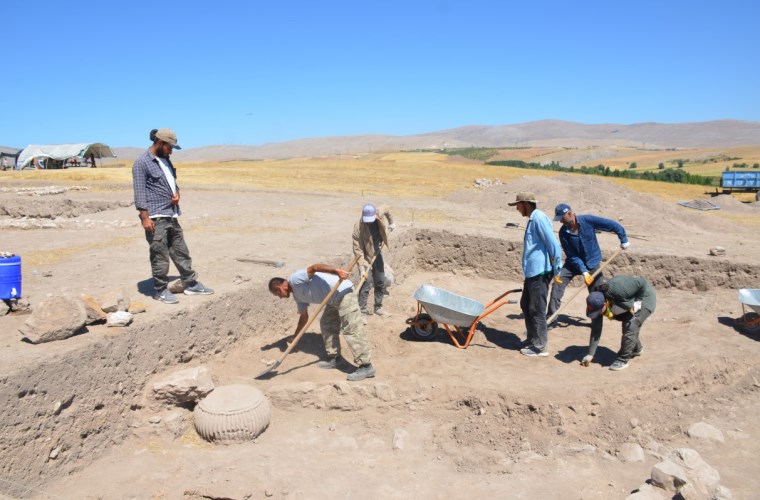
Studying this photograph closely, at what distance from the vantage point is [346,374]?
5.54 meters

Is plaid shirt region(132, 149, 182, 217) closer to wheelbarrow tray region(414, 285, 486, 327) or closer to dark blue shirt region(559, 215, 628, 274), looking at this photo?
wheelbarrow tray region(414, 285, 486, 327)

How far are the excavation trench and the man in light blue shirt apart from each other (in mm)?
1193

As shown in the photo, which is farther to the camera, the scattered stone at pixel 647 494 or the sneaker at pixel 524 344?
the sneaker at pixel 524 344

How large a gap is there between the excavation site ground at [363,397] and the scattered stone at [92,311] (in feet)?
0.51

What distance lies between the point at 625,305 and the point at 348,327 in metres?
2.68

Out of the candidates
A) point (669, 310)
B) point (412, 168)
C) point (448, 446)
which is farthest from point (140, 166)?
point (412, 168)

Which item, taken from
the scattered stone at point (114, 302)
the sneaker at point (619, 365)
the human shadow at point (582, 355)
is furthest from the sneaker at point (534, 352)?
the scattered stone at point (114, 302)

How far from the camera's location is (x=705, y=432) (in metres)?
4.76

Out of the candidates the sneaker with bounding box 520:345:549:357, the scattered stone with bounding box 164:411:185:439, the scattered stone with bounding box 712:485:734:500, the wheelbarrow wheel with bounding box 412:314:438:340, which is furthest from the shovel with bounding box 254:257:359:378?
the scattered stone with bounding box 712:485:734:500

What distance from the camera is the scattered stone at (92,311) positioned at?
4.75 meters

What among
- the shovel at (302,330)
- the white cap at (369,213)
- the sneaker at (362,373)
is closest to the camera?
the shovel at (302,330)

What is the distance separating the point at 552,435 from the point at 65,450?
12.5 feet

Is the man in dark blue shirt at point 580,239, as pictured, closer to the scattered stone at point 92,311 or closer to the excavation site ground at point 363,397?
the excavation site ground at point 363,397

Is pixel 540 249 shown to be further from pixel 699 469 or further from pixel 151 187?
pixel 151 187
